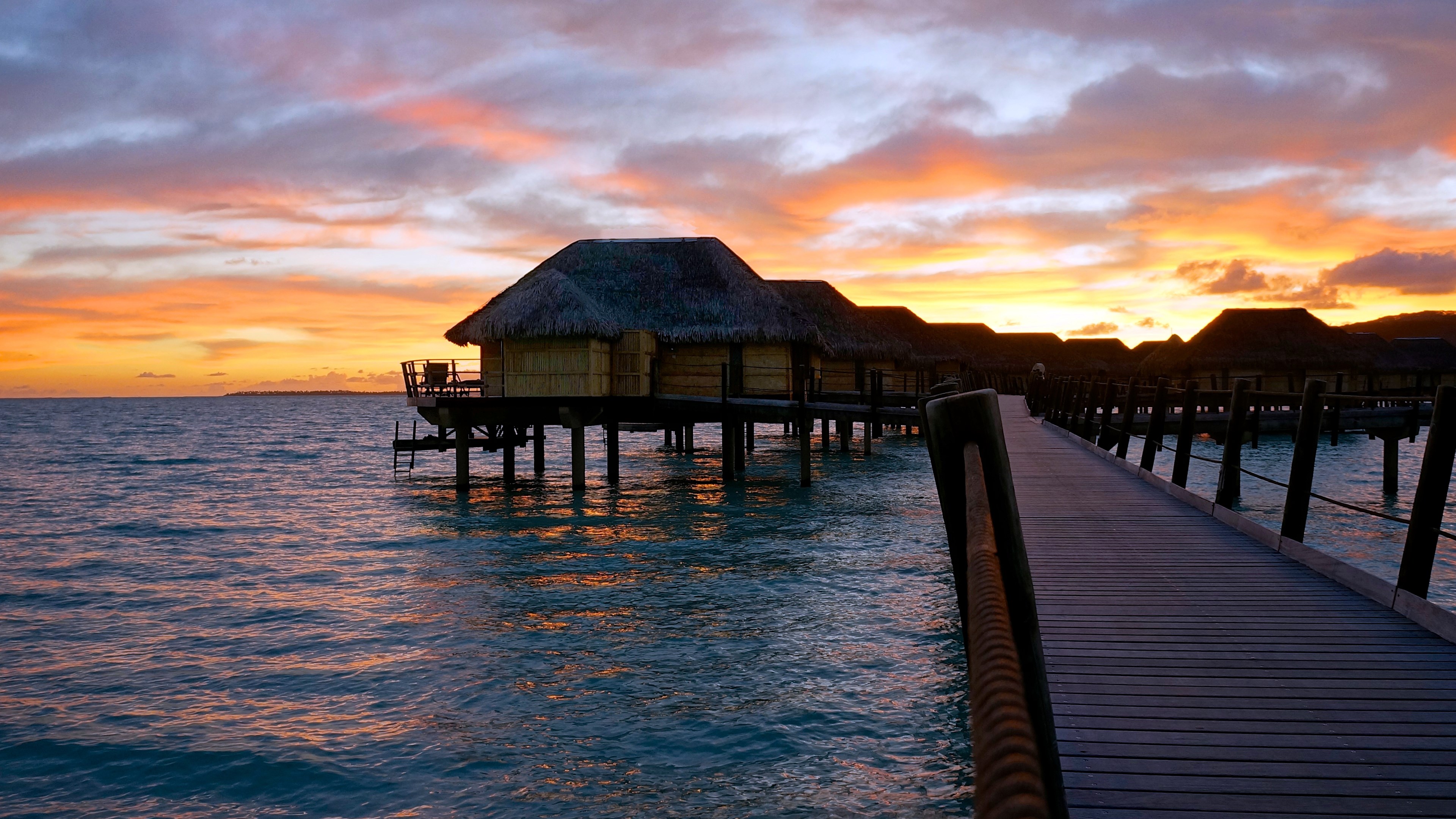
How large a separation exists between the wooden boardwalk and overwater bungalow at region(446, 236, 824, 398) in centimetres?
1532

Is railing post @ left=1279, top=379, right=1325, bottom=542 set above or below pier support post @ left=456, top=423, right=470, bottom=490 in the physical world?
above

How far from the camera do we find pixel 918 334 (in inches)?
1929

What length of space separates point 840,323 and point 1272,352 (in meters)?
19.3

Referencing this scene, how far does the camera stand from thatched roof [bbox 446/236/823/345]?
2330 centimetres

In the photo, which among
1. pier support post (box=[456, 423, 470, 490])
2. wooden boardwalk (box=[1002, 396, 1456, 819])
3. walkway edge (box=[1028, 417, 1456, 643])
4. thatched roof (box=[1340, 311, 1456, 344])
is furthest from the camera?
thatched roof (box=[1340, 311, 1456, 344])

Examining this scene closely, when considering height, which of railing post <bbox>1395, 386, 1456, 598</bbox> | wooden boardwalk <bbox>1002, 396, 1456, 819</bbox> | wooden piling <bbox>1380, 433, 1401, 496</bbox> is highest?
railing post <bbox>1395, 386, 1456, 598</bbox>

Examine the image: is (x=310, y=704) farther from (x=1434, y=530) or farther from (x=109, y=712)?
(x=1434, y=530)

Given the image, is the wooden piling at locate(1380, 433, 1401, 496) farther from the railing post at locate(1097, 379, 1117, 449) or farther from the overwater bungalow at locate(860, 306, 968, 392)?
the overwater bungalow at locate(860, 306, 968, 392)

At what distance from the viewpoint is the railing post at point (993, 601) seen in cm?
96

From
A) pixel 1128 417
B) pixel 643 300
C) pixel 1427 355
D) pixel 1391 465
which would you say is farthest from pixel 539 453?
pixel 1427 355

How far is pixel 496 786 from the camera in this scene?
6641mm

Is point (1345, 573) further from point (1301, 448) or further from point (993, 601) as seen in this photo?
point (993, 601)

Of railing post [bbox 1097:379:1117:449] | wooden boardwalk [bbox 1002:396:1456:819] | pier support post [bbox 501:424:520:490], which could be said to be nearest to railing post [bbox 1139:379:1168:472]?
railing post [bbox 1097:379:1117:449]

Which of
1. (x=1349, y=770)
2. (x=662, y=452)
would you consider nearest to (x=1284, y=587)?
(x=1349, y=770)
